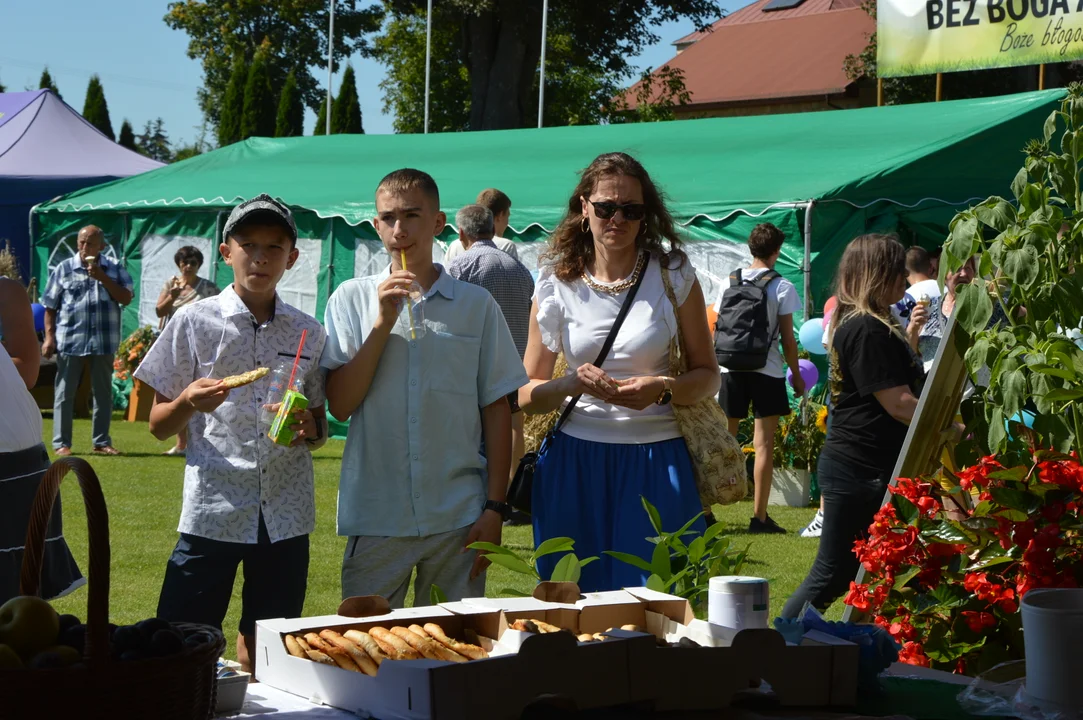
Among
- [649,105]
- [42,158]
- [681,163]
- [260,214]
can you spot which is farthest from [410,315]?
[649,105]

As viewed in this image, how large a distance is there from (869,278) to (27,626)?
3.78 meters

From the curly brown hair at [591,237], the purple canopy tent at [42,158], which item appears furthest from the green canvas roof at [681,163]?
the curly brown hair at [591,237]

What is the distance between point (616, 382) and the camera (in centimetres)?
347

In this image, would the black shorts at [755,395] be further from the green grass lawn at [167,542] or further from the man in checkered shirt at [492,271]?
the man in checkered shirt at [492,271]

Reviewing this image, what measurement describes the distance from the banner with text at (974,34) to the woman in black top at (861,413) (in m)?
8.42

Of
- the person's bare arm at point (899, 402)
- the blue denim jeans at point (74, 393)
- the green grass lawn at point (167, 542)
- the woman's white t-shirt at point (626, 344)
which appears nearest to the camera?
the woman's white t-shirt at point (626, 344)

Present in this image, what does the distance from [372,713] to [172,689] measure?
0.30 m

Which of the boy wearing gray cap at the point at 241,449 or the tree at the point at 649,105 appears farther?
the tree at the point at 649,105

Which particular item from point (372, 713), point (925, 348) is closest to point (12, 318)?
point (372, 713)

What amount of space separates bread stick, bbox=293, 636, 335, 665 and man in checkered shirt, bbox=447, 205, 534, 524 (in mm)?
5269

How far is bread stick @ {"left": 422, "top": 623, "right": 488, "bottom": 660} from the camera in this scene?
6.53 feet

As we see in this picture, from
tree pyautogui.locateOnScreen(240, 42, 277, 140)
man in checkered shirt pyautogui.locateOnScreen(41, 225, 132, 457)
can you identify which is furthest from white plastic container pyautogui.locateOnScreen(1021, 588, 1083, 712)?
Answer: tree pyautogui.locateOnScreen(240, 42, 277, 140)

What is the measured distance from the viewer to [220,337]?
344 cm

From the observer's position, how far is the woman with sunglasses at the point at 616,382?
354cm
